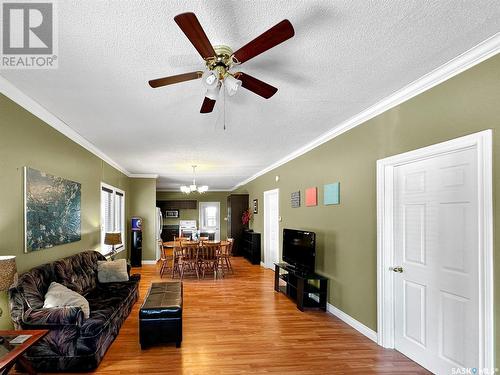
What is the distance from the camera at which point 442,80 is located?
8.63 feet

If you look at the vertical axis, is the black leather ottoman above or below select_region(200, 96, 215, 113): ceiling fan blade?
below

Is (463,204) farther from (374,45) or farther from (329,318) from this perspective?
(329,318)

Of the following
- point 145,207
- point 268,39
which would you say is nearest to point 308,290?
point 268,39

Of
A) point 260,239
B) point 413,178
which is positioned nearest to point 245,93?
point 413,178

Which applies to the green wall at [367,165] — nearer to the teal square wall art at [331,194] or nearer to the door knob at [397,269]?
the teal square wall art at [331,194]

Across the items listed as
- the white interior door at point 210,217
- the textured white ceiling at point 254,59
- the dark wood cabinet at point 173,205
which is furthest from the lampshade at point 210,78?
the white interior door at point 210,217

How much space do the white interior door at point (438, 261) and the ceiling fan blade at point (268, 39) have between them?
1.75 m

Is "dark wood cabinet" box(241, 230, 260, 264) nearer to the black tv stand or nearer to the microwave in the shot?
the black tv stand

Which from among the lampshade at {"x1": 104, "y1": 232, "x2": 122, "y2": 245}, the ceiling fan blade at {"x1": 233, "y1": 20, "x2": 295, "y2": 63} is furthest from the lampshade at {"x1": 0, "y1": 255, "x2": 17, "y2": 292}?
the lampshade at {"x1": 104, "y1": 232, "x2": 122, "y2": 245}

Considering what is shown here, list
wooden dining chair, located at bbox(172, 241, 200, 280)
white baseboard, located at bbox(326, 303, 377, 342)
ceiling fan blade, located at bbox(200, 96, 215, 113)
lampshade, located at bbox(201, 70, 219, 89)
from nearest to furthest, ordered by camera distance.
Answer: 1. lampshade, located at bbox(201, 70, 219, 89)
2. ceiling fan blade, located at bbox(200, 96, 215, 113)
3. white baseboard, located at bbox(326, 303, 377, 342)
4. wooden dining chair, located at bbox(172, 241, 200, 280)

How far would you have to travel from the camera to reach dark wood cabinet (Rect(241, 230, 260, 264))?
9.08m

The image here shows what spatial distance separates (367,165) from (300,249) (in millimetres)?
1954

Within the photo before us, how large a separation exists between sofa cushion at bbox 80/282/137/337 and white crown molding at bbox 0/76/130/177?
2188 millimetres

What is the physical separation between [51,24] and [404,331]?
3.97 metres
